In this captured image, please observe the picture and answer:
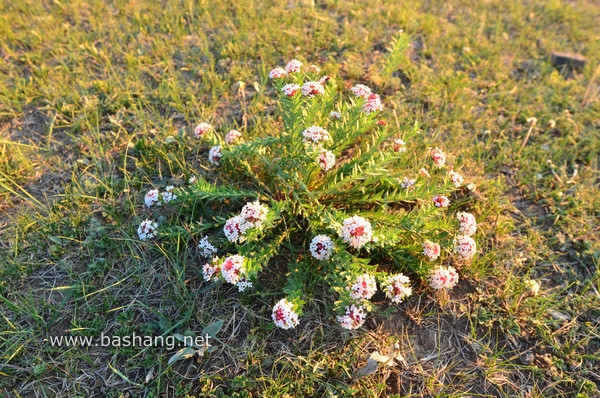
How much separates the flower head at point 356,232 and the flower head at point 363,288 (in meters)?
0.20

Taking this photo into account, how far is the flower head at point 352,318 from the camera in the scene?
8.14 ft

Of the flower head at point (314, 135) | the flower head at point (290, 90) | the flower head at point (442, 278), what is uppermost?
the flower head at point (290, 90)

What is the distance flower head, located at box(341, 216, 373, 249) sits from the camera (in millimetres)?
2488

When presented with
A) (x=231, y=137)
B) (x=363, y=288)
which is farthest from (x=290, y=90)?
(x=363, y=288)

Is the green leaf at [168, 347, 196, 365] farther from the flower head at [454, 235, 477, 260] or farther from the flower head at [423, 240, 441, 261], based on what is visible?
the flower head at [454, 235, 477, 260]

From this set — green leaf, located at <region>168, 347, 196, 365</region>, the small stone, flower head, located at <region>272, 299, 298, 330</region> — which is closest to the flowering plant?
flower head, located at <region>272, 299, 298, 330</region>

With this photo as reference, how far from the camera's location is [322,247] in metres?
2.66

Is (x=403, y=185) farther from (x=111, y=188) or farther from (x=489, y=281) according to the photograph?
(x=111, y=188)

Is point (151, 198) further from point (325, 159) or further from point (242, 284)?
point (325, 159)

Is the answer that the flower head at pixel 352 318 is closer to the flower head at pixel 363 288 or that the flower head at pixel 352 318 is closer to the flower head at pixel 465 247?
the flower head at pixel 363 288

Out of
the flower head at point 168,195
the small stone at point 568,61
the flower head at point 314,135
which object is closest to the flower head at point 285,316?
the flower head at point 314,135

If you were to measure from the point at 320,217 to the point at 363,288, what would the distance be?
1.94 ft

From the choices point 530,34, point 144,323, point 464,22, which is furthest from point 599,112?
point 144,323

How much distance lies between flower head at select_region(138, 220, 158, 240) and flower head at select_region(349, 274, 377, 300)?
1.50 m
